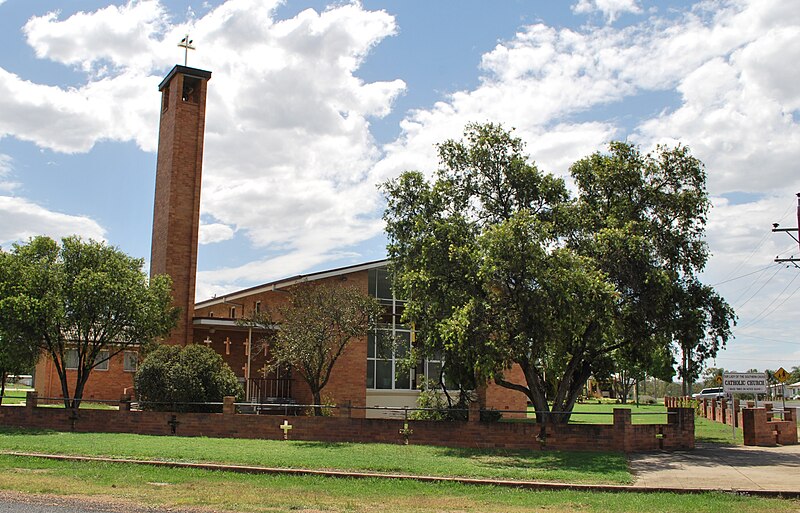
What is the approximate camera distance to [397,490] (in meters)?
12.8

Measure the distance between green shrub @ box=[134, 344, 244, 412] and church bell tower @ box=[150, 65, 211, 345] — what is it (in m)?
5.98

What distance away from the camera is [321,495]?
12055 millimetres

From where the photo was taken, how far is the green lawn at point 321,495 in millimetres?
11141

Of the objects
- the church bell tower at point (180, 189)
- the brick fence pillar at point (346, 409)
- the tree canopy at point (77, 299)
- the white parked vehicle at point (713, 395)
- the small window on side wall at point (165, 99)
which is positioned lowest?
the white parked vehicle at point (713, 395)

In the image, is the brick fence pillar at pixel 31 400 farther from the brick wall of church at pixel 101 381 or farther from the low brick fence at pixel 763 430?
the low brick fence at pixel 763 430

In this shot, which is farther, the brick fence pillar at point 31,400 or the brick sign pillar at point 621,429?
the brick fence pillar at point 31,400

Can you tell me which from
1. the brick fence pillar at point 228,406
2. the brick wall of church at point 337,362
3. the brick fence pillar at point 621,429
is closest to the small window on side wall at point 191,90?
the brick wall of church at point 337,362

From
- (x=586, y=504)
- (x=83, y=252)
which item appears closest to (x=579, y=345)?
(x=586, y=504)

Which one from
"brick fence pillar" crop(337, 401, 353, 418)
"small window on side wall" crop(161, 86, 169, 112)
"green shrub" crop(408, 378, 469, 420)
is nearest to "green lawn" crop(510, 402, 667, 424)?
"green shrub" crop(408, 378, 469, 420)

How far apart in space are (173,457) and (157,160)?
19.8 m

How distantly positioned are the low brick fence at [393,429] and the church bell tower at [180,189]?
727 cm

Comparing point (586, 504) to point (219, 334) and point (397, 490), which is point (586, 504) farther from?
point (219, 334)

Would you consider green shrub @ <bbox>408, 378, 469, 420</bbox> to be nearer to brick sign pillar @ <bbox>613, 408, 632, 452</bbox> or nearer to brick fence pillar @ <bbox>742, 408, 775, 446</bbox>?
brick sign pillar @ <bbox>613, 408, 632, 452</bbox>

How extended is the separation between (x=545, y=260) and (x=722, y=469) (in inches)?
242
